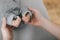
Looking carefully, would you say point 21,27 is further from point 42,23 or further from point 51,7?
point 51,7

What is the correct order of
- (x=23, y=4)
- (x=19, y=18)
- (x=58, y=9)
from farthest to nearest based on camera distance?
(x=58, y=9)
(x=23, y=4)
(x=19, y=18)

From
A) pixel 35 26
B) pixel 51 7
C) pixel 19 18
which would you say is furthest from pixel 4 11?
pixel 51 7

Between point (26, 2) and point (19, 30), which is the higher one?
point (26, 2)

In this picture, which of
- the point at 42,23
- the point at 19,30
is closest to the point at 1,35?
the point at 19,30

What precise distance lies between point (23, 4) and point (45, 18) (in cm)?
11

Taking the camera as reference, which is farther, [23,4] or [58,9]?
[58,9]

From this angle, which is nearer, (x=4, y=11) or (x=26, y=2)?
(x=4, y=11)

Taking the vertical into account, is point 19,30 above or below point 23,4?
below

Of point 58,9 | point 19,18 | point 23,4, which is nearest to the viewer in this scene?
point 19,18

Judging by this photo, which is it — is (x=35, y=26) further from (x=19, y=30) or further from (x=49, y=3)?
(x=49, y=3)

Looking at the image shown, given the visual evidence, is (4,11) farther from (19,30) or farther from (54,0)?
(54,0)

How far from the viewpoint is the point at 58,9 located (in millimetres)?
858

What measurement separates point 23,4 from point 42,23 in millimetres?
111

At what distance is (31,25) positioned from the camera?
624 mm
